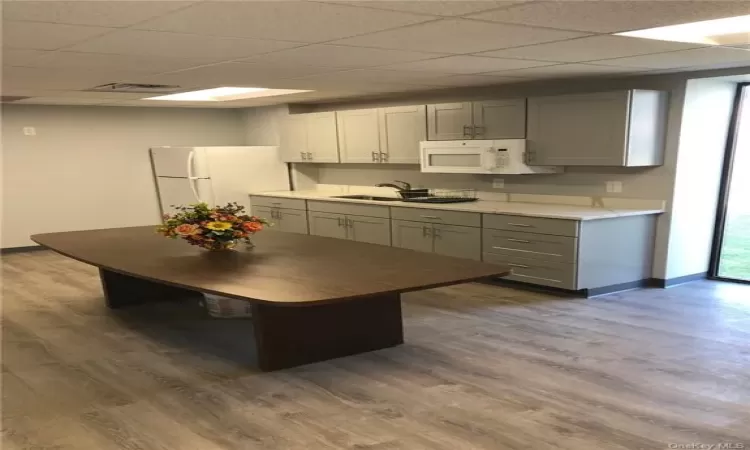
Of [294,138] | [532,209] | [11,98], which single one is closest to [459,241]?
[532,209]

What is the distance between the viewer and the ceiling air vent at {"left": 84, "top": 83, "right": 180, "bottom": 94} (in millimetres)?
5323

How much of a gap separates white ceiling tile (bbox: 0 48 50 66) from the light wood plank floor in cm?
189

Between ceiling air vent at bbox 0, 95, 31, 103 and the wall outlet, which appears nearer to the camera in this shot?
the wall outlet

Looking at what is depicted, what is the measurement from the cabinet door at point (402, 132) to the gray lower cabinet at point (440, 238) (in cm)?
80

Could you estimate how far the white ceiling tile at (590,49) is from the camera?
338 centimetres

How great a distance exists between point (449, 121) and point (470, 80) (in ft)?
2.43

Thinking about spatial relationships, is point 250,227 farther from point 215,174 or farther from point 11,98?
point 11,98

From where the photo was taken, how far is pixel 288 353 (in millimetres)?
3725

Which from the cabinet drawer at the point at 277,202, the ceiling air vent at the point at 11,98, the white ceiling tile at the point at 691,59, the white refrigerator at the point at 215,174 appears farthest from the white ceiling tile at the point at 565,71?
the ceiling air vent at the point at 11,98

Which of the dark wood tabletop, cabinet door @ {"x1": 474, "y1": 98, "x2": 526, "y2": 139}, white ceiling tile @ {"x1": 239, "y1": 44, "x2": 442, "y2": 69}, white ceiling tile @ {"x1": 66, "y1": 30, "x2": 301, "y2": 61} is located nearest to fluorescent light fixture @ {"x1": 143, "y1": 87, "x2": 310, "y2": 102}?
cabinet door @ {"x1": 474, "y1": 98, "x2": 526, "y2": 139}

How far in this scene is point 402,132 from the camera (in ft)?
21.8

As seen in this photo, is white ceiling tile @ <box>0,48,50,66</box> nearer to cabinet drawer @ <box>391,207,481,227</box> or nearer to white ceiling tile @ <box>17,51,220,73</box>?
white ceiling tile @ <box>17,51,220,73</box>

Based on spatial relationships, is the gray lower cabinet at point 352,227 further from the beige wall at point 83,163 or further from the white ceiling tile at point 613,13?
the white ceiling tile at point 613,13

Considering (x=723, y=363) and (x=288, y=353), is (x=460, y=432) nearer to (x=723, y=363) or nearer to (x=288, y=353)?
(x=288, y=353)
